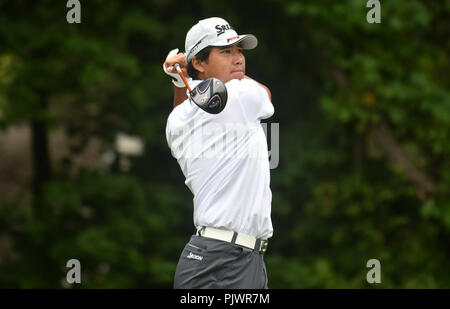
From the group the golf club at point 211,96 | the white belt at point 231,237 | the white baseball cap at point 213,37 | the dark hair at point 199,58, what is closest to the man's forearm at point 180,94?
the dark hair at point 199,58

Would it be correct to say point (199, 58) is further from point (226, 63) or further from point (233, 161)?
point (233, 161)

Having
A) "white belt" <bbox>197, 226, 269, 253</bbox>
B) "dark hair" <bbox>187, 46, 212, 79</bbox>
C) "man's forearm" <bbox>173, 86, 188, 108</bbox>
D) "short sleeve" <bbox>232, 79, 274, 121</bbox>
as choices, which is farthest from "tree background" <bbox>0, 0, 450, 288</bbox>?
"white belt" <bbox>197, 226, 269, 253</bbox>

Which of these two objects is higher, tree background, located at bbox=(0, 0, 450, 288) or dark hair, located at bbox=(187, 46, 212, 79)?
tree background, located at bbox=(0, 0, 450, 288)

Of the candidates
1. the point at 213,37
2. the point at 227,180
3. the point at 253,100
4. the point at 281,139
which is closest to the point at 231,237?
the point at 227,180

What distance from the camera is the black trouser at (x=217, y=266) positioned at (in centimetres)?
421

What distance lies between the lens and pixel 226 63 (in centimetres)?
440

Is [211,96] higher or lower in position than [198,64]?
lower

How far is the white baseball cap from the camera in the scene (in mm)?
4344

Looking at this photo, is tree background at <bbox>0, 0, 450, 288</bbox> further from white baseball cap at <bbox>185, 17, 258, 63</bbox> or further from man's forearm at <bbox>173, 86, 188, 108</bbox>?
white baseball cap at <bbox>185, 17, 258, 63</bbox>

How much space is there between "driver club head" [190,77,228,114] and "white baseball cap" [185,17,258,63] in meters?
0.42

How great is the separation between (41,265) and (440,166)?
6.01 m

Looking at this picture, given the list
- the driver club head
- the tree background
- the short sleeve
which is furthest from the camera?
the tree background

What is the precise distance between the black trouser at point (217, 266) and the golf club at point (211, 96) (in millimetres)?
744
